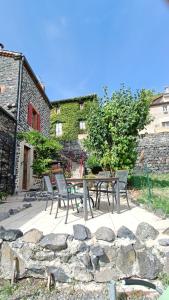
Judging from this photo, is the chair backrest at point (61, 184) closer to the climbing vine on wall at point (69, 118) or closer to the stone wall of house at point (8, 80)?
the stone wall of house at point (8, 80)

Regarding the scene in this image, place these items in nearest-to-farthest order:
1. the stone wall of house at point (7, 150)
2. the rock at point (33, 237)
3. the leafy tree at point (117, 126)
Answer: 1. the rock at point (33, 237)
2. the leafy tree at point (117, 126)
3. the stone wall of house at point (7, 150)

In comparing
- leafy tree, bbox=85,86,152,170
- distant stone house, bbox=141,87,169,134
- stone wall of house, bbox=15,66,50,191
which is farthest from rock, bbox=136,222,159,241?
distant stone house, bbox=141,87,169,134

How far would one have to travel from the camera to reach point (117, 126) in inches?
340

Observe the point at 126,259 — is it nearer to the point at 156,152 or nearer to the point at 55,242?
the point at 55,242

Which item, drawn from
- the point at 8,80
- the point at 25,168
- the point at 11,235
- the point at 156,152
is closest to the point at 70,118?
the point at 156,152

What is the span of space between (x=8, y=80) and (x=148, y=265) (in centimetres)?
1062

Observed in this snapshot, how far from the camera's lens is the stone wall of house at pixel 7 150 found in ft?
29.6

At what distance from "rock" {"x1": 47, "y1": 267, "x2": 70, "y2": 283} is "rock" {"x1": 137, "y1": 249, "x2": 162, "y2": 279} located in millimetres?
906

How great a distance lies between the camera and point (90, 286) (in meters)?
2.80

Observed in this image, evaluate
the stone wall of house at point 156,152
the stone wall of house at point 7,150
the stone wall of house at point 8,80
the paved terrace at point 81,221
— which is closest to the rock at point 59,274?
the paved terrace at point 81,221

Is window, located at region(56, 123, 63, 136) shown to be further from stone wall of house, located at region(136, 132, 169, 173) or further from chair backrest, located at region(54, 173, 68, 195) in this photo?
chair backrest, located at region(54, 173, 68, 195)

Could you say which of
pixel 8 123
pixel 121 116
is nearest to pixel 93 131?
pixel 121 116

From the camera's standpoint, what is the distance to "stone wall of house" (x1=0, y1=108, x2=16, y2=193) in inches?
356

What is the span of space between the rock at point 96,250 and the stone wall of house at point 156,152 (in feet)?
45.0
